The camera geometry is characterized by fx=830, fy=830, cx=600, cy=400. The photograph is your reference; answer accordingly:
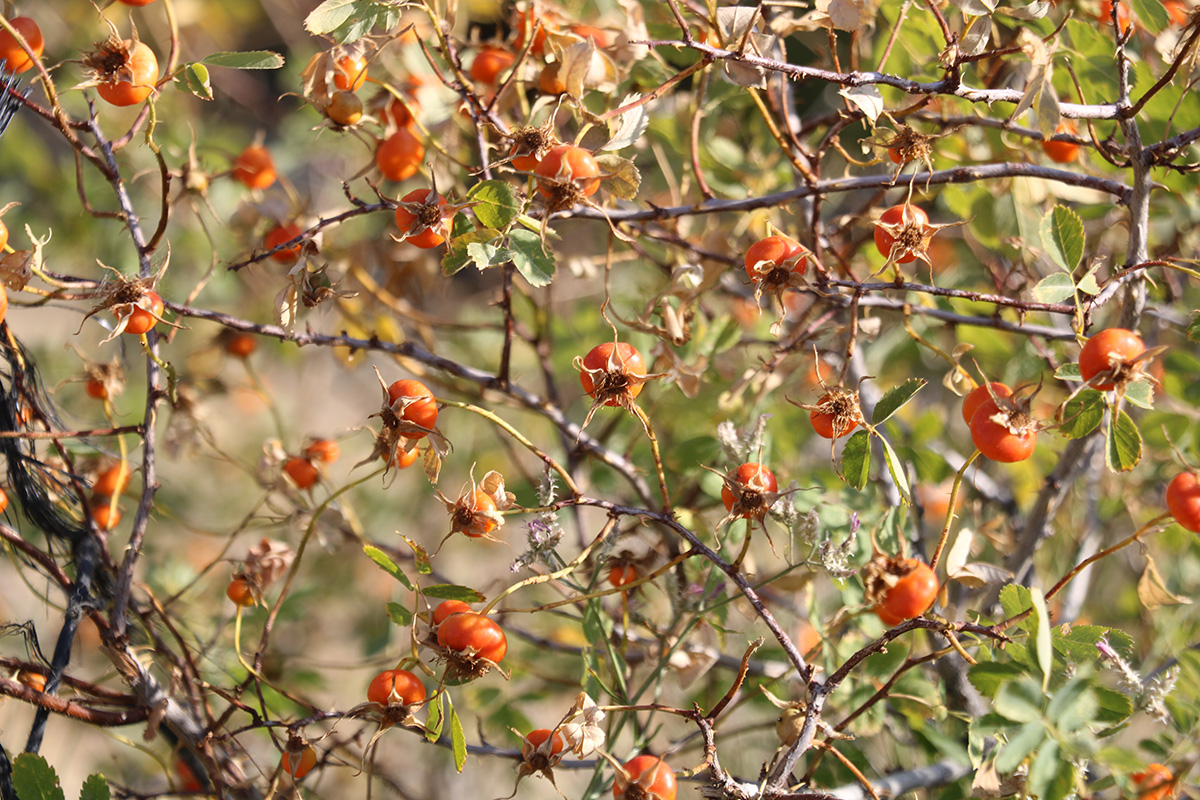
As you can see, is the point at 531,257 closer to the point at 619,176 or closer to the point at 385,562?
the point at 619,176

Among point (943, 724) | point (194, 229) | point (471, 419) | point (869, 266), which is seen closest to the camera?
point (943, 724)

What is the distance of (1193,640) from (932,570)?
2.63 feet

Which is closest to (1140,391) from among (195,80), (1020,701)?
(1020,701)

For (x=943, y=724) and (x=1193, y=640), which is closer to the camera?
(x=943, y=724)

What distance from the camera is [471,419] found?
1896 mm

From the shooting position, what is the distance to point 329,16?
29.6 inches

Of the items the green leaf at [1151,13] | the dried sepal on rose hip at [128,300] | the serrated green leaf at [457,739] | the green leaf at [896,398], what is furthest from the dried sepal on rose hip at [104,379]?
the green leaf at [1151,13]

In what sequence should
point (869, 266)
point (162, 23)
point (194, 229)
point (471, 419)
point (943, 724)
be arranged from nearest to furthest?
1. point (943, 724)
2. point (869, 266)
3. point (194, 229)
4. point (471, 419)
5. point (162, 23)

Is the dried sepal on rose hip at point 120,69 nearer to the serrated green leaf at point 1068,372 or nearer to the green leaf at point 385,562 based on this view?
the green leaf at point 385,562

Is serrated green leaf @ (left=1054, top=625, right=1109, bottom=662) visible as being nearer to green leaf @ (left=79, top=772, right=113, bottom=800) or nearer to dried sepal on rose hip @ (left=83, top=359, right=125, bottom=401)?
green leaf @ (left=79, top=772, right=113, bottom=800)

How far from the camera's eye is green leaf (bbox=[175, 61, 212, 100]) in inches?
29.2

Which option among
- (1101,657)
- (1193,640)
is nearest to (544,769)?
(1101,657)

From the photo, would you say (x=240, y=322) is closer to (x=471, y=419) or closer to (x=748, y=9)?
(x=748, y=9)

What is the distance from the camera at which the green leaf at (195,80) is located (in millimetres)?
741
